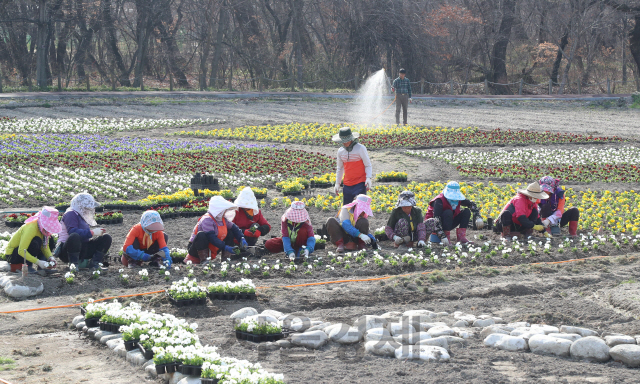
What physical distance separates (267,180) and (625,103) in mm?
24135

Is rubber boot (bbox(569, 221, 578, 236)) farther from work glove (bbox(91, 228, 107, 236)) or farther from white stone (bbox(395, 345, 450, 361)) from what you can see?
work glove (bbox(91, 228, 107, 236))

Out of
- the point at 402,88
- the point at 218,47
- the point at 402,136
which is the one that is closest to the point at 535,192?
the point at 402,136

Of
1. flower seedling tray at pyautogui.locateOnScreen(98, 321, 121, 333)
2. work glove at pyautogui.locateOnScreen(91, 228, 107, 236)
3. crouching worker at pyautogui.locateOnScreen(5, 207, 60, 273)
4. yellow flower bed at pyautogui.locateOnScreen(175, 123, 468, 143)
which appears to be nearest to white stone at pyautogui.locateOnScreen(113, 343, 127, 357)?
flower seedling tray at pyautogui.locateOnScreen(98, 321, 121, 333)

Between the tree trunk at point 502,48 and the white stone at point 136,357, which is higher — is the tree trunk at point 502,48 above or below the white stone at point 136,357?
above

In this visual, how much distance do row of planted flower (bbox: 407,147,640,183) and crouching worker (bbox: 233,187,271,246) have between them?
8.28 metres

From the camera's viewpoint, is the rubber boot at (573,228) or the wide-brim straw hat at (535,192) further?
the rubber boot at (573,228)

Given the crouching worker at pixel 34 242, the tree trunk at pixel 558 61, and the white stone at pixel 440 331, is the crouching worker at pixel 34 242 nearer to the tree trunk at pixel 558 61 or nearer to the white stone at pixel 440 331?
the white stone at pixel 440 331

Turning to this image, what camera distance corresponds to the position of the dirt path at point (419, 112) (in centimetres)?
2784

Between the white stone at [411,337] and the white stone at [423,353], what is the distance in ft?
0.68

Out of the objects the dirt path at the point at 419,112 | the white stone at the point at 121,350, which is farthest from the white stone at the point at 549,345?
the dirt path at the point at 419,112

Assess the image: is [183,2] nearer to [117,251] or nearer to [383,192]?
[383,192]

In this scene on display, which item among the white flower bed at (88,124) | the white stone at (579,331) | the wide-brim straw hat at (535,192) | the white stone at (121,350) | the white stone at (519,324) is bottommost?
the white stone at (121,350)

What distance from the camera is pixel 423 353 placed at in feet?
20.2

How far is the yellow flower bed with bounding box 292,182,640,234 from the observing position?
12078 mm
